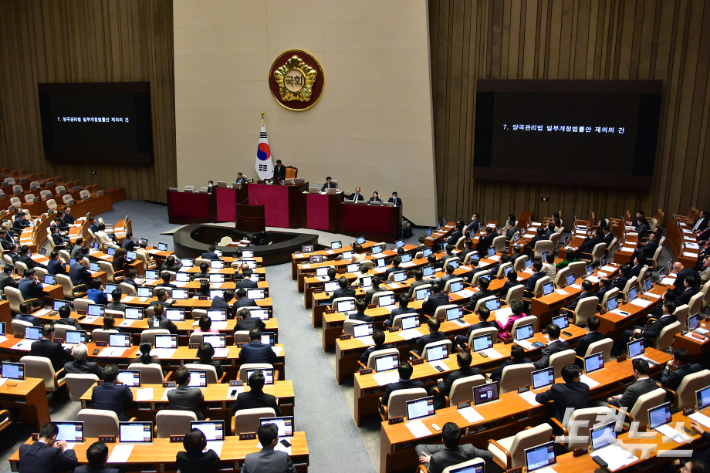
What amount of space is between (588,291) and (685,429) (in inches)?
142

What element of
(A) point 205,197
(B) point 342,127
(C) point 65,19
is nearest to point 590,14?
(B) point 342,127

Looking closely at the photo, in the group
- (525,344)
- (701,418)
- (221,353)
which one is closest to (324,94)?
(221,353)

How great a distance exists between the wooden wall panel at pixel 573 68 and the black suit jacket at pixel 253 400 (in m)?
12.7

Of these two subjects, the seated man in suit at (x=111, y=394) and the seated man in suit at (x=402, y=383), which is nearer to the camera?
the seated man in suit at (x=111, y=394)

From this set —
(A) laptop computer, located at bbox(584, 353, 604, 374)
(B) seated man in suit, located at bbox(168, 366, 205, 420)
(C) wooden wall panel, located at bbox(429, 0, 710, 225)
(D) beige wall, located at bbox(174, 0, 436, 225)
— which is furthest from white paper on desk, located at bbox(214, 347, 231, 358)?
(C) wooden wall panel, located at bbox(429, 0, 710, 225)

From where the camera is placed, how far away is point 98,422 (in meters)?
5.04

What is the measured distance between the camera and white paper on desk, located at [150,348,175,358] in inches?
263

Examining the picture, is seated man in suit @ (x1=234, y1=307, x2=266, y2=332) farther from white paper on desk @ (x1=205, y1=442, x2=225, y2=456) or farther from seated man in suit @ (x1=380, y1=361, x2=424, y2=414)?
white paper on desk @ (x1=205, y1=442, x2=225, y2=456)

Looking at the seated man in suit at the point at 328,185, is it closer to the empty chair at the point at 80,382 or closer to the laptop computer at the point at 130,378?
the laptop computer at the point at 130,378

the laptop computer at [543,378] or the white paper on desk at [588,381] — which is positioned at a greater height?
the laptop computer at [543,378]

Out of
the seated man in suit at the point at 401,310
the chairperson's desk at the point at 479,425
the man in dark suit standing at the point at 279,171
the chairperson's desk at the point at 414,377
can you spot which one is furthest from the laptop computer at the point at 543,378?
the man in dark suit standing at the point at 279,171

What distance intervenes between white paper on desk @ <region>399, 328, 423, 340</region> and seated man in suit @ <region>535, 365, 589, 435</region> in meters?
2.16

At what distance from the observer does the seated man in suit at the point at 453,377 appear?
19.3 feet

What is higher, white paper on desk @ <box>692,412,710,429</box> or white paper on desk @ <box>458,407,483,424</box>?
white paper on desk @ <box>692,412,710,429</box>
